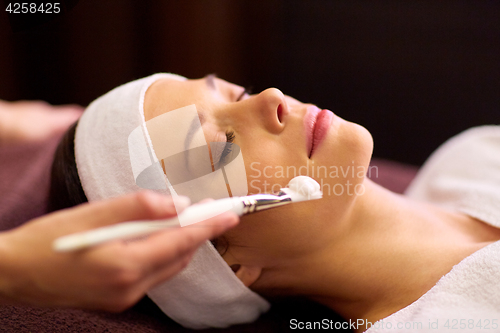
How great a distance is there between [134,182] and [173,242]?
1.01 ft

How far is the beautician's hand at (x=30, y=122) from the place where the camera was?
0.87 m

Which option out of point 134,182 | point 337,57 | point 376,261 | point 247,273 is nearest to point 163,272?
point 134,182

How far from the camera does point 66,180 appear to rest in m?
0.71

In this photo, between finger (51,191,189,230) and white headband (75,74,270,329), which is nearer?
finger (51,191,189,230)

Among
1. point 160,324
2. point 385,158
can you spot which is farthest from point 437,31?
point 160,324

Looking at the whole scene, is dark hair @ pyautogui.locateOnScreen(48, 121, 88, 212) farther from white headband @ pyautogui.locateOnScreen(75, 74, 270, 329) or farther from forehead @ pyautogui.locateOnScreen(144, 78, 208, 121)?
forehead @ pyautogui.locateOnScreen(144, 78, 208, 121)

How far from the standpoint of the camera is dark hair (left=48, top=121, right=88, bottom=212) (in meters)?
0.69

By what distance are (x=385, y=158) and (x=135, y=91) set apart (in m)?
1.19

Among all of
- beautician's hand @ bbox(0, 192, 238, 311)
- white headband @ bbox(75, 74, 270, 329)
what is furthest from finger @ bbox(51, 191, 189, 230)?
white headband @ bbox(75, 74, 270, 329)

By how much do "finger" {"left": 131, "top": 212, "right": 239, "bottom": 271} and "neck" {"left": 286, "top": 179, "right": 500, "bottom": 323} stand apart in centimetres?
37

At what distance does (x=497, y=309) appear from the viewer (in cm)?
61

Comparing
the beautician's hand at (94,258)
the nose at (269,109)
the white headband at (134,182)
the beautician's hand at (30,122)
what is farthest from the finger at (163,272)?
the beautician's hand at (30,122)

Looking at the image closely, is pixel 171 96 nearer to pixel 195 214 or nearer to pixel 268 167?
pixel 268 167

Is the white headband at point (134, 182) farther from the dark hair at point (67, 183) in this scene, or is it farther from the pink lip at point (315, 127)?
the pink lip at point (315, 127)
